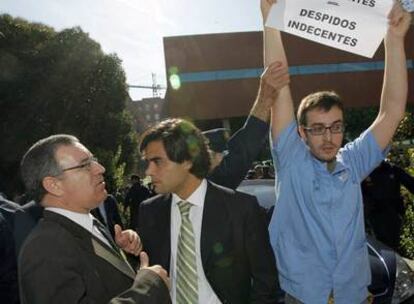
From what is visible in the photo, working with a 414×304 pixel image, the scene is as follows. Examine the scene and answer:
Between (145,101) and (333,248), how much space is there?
14621cm

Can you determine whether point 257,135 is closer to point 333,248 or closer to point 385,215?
point 333,248

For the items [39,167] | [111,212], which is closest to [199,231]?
[39,167]

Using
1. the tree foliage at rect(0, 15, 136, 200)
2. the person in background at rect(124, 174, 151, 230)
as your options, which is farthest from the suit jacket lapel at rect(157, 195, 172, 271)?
the tree foliage at rect(0, 15, 136, 200)

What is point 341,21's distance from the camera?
94.2 inches

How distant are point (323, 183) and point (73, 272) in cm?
119

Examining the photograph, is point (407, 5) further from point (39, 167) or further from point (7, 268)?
point (7, 268)

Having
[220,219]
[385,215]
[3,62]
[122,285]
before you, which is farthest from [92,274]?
[3,62]

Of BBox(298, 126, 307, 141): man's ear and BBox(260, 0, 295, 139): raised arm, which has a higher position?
BBox(260, 0, 295, 139): raised arm

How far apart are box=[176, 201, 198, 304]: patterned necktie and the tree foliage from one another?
62.5 ft

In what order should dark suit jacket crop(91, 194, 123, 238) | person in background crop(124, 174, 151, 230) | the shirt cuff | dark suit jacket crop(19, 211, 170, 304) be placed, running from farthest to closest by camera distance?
1. person in background crop(124, 174, 151, 230)
2. dark suit jacket crop(91, 194, 123, 238)
3. the shirt cuff
4. dark suit jacket crop(19, 211, 170, 304)

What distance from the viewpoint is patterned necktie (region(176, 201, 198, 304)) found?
2.29 m

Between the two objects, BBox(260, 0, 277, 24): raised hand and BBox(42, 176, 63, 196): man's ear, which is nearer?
BBox(42, 176, 63, 196): man's ear

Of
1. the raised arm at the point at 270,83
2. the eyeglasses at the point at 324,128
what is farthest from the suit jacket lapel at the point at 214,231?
the eyeglasses at the point at 324,128

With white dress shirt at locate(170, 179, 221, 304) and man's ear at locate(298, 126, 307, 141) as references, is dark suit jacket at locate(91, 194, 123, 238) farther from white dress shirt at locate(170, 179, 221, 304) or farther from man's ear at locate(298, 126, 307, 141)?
man's ear at locate(298, 126, 307, 141)
